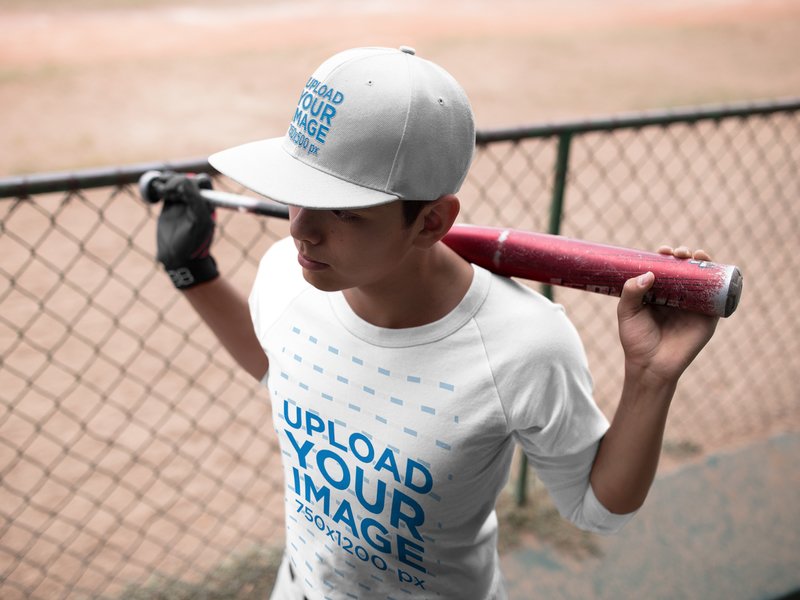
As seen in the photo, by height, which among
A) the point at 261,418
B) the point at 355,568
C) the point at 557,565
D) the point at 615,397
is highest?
the point at 355,568

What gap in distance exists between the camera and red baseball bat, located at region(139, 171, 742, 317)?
114 centimetres

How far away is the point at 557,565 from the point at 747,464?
102cm

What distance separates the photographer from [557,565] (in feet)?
8.73

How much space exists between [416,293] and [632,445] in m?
0.44

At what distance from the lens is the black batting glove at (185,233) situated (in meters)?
1.55

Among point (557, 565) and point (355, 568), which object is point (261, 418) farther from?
point (355, 568)

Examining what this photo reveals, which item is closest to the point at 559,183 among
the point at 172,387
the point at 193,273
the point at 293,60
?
the point at 193,273

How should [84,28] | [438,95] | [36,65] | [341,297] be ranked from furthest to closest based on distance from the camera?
[84,28], [36,65], [341,297], [438,95]

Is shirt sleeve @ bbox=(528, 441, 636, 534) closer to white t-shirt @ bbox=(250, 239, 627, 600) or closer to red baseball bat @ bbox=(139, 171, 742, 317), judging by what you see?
white t-shirt @ bbox=(250, 239, 627, 600)

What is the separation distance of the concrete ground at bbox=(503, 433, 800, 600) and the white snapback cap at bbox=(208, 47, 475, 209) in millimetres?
1887

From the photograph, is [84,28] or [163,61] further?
[84,28]

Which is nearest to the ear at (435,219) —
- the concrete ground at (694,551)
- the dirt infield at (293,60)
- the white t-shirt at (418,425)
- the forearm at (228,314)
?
the white t-shirt at (418,425)

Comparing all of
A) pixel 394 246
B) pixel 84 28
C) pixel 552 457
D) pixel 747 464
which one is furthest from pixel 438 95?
pixel 84 28

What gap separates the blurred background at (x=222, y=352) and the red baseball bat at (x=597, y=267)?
0.81 meters
